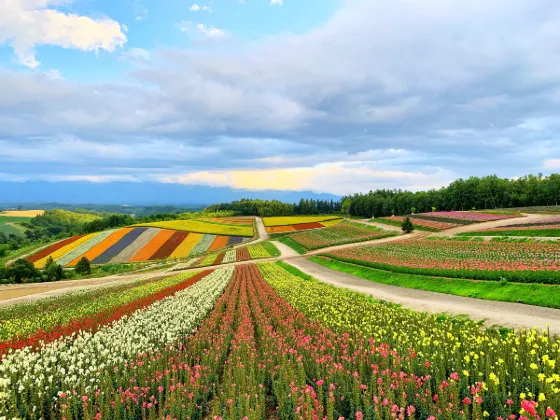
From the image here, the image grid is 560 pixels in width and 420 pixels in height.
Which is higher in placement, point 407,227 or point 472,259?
point 407,227

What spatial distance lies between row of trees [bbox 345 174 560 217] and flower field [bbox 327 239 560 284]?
73.0 m

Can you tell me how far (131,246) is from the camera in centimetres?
8412

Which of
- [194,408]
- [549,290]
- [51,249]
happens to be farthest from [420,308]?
[51,249]

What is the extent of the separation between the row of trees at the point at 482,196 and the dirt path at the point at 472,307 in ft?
301

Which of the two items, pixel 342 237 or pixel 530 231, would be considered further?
pixel 342 237

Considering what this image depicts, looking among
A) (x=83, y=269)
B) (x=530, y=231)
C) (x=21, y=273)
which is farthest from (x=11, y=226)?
(x=530, y=231)

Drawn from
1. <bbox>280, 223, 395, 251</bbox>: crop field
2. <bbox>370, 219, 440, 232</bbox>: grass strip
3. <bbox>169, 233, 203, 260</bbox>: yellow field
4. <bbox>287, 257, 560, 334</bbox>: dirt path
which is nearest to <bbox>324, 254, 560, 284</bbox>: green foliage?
<bbox>287, 257, 560, 334</bbox>: dirt path

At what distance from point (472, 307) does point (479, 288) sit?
464 centimetres

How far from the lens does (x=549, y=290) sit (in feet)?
58.5

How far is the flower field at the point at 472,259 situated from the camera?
70.9ft

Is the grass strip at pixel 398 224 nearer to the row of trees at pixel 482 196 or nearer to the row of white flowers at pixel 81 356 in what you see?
the row of trees at pixel 482 196

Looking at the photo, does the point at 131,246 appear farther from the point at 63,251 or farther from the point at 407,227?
the point at 407,227

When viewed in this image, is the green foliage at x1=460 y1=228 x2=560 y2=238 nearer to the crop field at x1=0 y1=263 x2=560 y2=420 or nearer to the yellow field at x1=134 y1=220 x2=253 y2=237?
the crop field at x1=0 y1=263 x2=560 y2=420

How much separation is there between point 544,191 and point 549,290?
95.0m
